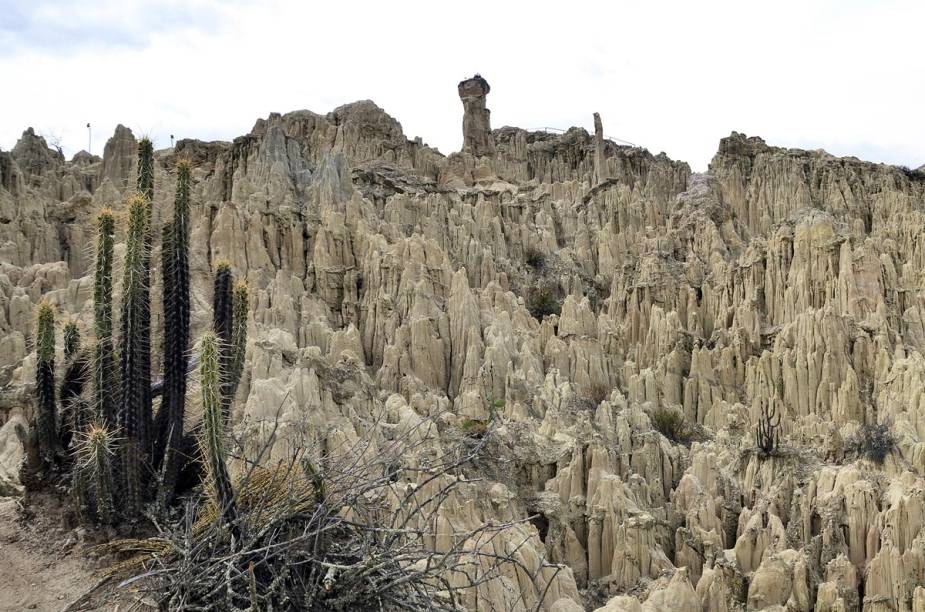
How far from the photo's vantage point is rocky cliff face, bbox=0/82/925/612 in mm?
17641

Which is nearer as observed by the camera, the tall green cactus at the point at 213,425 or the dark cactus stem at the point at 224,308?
the tall green cactus at the point at 213,425

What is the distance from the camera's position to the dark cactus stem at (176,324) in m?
7.95

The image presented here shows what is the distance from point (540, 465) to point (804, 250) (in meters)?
18.7

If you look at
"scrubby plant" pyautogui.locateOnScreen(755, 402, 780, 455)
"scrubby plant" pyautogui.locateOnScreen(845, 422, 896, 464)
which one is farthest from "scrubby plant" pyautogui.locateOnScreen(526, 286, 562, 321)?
"scrubby plant" pyautogui.locateOnScreen(845, 422, 896, 464)

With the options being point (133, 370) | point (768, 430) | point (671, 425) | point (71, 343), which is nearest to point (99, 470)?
point (133, 370)

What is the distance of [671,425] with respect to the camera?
27.0 m

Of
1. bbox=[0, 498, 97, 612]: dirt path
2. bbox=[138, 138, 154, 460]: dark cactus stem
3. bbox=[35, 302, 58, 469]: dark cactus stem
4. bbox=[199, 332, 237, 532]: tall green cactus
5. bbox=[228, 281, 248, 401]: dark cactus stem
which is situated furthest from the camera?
bbox=[228, 281, 248, 401]: dark cactus stem

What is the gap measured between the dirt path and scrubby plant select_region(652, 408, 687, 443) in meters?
21.7

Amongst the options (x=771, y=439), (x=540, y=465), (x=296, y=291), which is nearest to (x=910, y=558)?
(x=771, y=439)

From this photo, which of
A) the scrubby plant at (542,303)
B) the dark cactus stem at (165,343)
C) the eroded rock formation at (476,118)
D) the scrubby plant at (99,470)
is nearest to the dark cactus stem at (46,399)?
the scrubby plant at (99,470)

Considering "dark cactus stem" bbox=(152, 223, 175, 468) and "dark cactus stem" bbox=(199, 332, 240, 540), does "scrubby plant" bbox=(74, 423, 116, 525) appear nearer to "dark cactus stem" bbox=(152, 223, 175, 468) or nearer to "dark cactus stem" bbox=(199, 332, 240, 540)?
"dark cactus stem" bbox=(152, 223, 175, 468)

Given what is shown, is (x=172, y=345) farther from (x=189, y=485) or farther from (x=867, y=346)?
(x=867, y=346)

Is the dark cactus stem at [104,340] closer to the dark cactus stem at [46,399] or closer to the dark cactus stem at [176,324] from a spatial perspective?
the dark cactus stem at [176,324]

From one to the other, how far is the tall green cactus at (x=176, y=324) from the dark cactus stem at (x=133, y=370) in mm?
236
